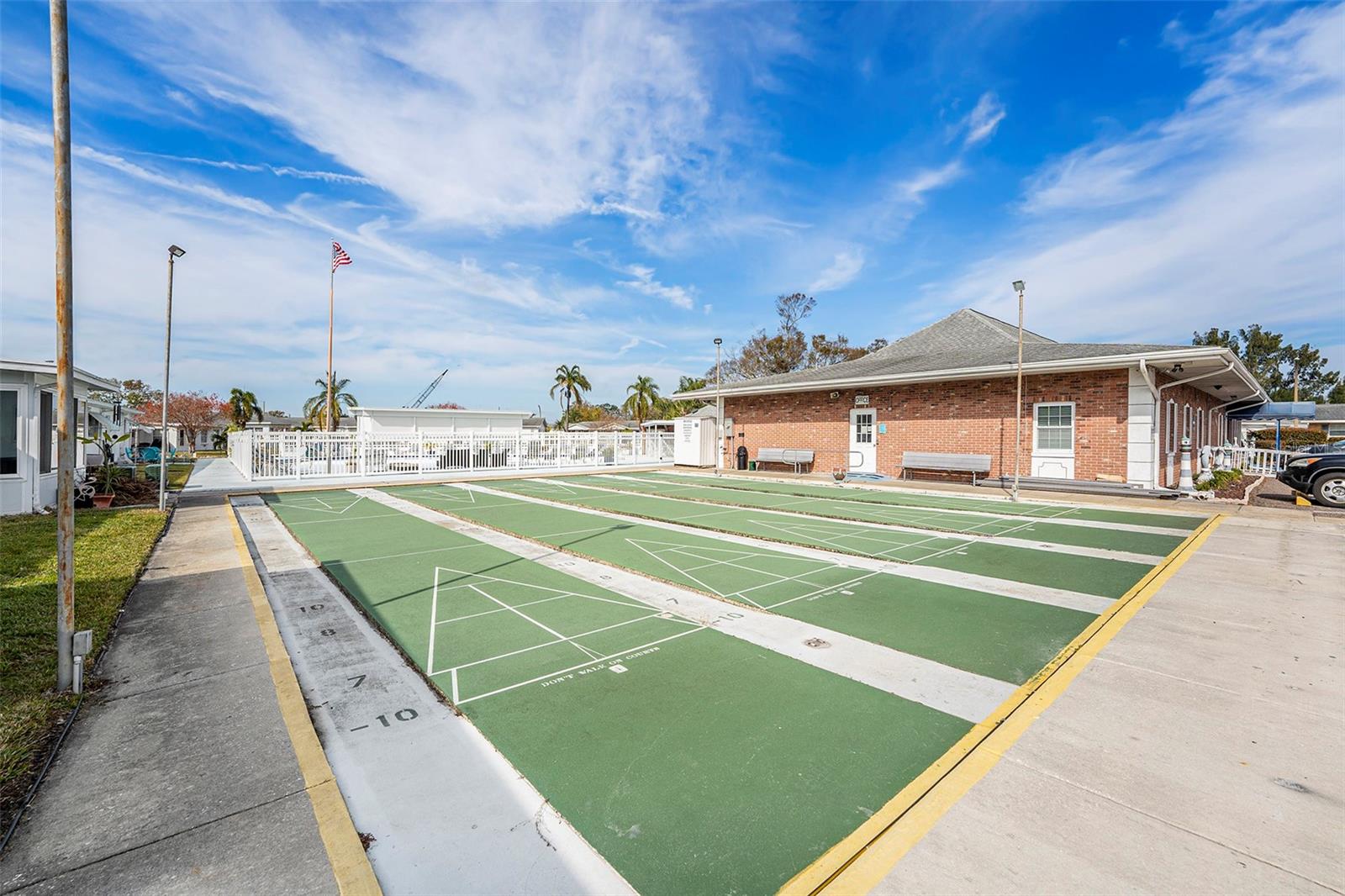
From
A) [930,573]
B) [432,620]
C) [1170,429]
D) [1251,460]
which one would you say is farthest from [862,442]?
[1251,460]

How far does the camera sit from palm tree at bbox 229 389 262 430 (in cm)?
5925

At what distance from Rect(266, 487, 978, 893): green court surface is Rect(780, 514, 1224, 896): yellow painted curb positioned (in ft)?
0.25

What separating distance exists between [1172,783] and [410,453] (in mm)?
22020

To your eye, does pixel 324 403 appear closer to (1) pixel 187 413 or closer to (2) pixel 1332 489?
(1) pixel 187 413

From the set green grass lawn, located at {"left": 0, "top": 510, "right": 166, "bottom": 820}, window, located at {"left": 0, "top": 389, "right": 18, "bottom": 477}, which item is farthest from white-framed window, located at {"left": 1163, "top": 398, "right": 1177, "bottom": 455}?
window, located at {"left": 0, "top": 389, "right": 18, "bottom": 477}

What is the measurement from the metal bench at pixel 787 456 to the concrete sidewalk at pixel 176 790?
18.7 metres

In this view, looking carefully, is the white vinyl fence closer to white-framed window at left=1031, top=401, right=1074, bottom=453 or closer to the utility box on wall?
the utility box on wall

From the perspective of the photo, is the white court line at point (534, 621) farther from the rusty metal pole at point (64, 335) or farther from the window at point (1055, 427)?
the window at point (1055, 427)

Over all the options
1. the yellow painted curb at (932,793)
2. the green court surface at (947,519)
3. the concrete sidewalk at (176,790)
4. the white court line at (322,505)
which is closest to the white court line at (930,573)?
the yellow painted curb at (932,793)

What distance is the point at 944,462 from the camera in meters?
17.7

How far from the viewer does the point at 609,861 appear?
2359 mm

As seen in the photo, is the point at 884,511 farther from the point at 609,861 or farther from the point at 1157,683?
the point at 609,861

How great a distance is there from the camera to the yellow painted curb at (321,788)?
2.24 meters

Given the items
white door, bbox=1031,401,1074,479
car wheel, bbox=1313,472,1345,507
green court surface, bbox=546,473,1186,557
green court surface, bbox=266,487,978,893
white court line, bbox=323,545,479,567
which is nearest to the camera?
green court surface, bbox=266,487,978,893
